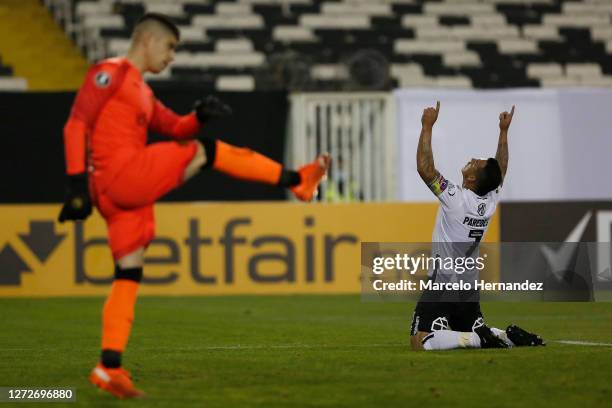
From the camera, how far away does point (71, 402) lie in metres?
7.14

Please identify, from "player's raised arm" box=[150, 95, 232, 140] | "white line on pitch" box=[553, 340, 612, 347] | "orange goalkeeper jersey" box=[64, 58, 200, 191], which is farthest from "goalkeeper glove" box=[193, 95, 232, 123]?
"white line on pitch" box=[553, 340, 612, 347]

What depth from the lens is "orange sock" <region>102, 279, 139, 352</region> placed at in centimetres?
742

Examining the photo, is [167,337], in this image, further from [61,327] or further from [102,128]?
[102,128]

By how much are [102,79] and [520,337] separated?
13.3 ft

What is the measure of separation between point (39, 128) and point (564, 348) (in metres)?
10.8

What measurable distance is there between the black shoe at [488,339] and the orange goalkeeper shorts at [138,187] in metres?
3.26

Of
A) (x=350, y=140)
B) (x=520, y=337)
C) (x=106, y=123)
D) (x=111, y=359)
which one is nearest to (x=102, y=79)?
(x=106, y=123)

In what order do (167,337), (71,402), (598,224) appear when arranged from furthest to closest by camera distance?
1. (598,224)
2. (167,337)
3. (71,402)

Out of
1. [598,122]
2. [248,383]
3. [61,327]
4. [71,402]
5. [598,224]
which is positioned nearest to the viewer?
[71,402]

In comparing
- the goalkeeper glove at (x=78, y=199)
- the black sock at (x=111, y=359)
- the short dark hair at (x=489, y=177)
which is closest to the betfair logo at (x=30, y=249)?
the short dark hair at (x=489, y=177)

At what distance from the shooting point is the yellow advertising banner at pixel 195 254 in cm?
1773

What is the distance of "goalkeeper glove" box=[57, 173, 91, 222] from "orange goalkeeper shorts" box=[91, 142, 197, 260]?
0.65 feet

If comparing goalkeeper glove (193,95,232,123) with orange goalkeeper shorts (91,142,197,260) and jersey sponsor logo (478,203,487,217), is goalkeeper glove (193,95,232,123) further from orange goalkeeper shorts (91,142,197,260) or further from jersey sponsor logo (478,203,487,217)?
jersey sponsor logo (478,203,487,217)

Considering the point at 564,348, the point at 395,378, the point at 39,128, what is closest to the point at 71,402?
the point at 395,378
